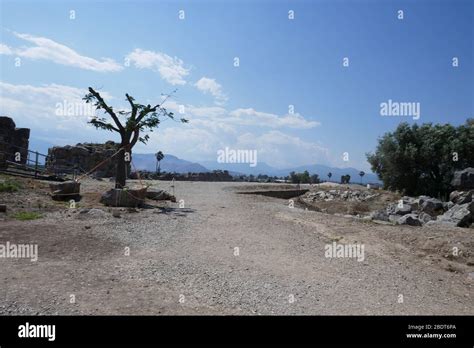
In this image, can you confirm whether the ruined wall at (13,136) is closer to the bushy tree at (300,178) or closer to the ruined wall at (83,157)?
the ruined wall at (83,157)

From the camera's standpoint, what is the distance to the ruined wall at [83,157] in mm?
34875

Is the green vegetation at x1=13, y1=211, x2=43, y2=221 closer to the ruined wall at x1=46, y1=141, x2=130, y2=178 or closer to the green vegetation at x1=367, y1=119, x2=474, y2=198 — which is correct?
the ruined wall at x1=46, y1=141, x2=130, y2=178

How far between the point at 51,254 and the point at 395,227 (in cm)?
1226

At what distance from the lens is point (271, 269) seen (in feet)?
28.5

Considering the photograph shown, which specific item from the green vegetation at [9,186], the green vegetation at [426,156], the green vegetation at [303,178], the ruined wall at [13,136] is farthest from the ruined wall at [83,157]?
the green vegetation at [303,178]

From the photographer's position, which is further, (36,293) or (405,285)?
(405,285)

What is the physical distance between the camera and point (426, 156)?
28.9 meters

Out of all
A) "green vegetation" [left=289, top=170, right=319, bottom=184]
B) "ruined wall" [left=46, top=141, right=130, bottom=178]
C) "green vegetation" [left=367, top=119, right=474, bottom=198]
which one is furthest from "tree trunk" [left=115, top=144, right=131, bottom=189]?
"green vegetation" [left=289, top=170, right=319, bottom=184]

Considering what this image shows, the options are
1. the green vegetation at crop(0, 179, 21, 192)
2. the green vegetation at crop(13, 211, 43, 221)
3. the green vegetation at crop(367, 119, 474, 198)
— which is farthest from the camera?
the green vegetation at crop(367, 119, 474, 198)

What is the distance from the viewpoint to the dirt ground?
20.6 feet

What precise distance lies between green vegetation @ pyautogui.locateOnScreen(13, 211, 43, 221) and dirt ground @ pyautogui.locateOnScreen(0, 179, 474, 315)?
0.28 meters

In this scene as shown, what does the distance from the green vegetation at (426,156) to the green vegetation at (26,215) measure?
27.0m

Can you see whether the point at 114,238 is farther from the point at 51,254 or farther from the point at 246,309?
the point at 246,309
